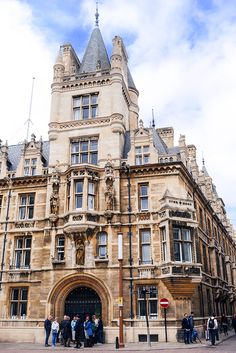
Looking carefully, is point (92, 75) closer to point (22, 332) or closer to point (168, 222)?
point (168, 222)

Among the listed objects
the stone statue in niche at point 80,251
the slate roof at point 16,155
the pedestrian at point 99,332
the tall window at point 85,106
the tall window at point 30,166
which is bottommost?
the pedestrian at point 99,332

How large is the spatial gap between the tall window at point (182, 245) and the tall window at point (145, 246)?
195cm

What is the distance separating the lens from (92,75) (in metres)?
31.7

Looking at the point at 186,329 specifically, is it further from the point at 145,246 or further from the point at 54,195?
the point at 54,195

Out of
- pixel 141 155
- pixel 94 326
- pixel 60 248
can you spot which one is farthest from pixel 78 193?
pixel 94 326

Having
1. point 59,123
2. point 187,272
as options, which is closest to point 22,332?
point 187,272

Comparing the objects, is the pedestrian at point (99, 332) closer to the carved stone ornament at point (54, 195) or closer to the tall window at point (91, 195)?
the tall window at point (91, 195)

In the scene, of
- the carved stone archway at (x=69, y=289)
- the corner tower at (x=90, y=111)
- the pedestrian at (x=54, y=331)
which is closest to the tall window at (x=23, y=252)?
the carved stone archway at (x=69, y=289)

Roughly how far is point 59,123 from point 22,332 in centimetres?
1625

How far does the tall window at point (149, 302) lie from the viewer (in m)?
24.6

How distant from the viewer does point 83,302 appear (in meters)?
26.1

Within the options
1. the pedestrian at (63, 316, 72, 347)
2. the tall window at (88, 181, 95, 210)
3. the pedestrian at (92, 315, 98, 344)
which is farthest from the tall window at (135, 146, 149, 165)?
the pedestrian at (63, 316, 72, 347)

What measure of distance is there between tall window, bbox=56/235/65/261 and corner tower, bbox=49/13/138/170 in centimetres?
560

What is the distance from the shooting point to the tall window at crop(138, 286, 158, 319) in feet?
80.6
